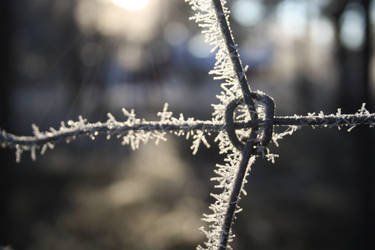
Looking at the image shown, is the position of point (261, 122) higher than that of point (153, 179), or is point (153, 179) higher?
point (153, 179)

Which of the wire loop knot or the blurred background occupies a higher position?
the blurred background

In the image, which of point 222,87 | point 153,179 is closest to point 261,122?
point 222,87

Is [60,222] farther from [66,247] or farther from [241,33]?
[241,33]

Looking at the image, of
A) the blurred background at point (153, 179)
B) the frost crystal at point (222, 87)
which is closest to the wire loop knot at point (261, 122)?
the frost crystal at point (222, 87)

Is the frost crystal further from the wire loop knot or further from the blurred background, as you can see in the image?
the blurred background

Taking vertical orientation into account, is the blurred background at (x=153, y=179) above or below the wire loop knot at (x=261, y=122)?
above

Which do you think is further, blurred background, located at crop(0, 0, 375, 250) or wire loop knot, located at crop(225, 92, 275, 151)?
blurred background, located at crop(0, 0, 375, 250)

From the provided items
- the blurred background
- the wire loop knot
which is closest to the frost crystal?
the wire loop knot

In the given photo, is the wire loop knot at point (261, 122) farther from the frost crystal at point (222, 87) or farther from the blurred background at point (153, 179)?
the blurred background at point (153, 179)

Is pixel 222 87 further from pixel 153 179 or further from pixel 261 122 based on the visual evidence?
pixel 153 179

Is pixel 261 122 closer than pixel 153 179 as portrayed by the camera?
Yes

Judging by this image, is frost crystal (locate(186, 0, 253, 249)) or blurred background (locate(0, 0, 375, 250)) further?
Answer: blurred background (locate(0, 0, 375, 250))

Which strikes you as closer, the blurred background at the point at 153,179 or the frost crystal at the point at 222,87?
the frost crystal at the point at 222,87
